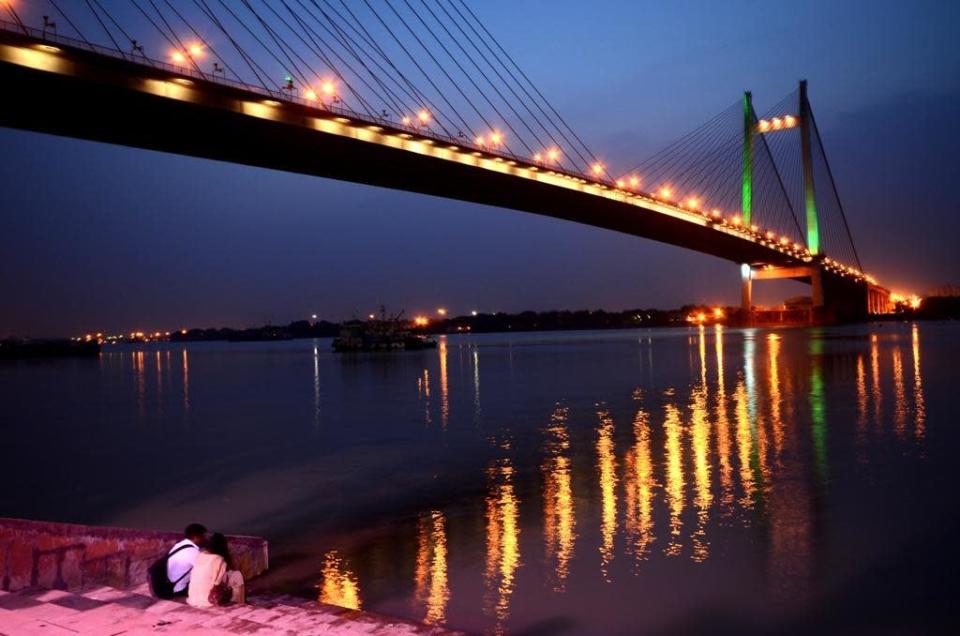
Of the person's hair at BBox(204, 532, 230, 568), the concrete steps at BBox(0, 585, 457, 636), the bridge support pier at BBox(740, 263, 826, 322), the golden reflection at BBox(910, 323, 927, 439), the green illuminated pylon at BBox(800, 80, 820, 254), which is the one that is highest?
the green illuminated pylon at BBox(800, 80, 820, 254)

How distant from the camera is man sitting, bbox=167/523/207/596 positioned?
5.01 m

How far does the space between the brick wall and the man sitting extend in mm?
423

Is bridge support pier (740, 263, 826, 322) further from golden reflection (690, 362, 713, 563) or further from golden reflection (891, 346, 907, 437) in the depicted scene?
golden reflection (690, 362, 713, 563)

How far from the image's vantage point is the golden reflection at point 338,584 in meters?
5.67

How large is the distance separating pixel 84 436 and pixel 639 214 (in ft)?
102

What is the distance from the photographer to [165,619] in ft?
13.3

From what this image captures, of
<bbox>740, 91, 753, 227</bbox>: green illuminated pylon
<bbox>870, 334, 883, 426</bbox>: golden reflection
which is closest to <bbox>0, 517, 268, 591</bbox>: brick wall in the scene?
<bbox>870, 334, 883, 426</bbox>: golden reflection

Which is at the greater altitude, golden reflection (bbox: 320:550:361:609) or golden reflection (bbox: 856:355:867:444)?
golden reflection (bbox: 856:355:867:444)

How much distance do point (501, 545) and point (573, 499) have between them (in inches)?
72.0

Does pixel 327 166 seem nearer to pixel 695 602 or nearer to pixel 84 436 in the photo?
pixel 84 436

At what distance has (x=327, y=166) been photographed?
28.3 metres

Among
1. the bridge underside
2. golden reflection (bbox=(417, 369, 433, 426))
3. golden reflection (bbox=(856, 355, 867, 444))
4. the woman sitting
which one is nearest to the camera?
the woman sitting

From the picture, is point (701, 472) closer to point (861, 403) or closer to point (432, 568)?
point (432, 568)

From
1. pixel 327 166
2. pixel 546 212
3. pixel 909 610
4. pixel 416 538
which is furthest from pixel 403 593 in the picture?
pixel 546 212
